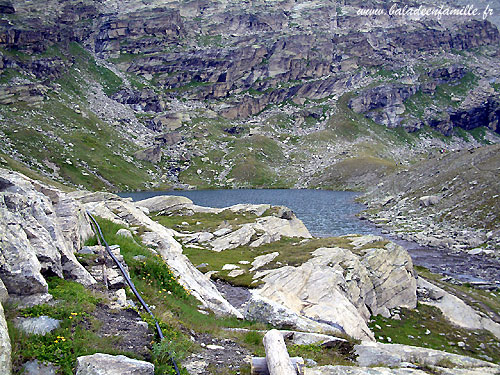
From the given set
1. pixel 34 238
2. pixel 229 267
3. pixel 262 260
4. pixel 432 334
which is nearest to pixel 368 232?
pixel 262 260

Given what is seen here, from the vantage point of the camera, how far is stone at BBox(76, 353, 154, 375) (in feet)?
24.5

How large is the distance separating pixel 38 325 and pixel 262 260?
1122 inches

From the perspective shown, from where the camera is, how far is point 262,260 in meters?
35.8

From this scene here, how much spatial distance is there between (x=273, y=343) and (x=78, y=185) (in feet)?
611

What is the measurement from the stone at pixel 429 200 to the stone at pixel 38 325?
307ft

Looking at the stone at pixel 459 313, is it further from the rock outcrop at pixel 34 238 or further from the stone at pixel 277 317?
the rock outcrop at pixel 34 238

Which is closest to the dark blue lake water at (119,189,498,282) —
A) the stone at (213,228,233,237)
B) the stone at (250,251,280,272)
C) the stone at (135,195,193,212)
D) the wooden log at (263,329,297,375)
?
the stone at (250,251,280,272)

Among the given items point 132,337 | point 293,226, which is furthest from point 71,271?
point 293,226

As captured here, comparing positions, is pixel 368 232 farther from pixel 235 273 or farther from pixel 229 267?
pixel 235 273

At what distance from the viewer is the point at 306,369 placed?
31.5ft

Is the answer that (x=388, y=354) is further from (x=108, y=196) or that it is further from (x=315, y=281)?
(x=108, y=196)

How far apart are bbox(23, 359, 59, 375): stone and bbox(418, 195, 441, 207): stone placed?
94.1 meters

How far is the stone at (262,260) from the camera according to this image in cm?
3409

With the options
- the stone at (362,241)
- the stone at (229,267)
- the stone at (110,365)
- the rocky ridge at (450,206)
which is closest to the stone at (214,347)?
the stone at (110,365)
